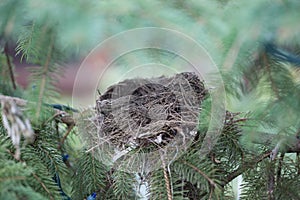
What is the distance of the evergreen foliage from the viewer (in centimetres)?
41

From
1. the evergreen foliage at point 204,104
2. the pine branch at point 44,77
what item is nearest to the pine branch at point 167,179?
the evergreen foliage at point 204,104

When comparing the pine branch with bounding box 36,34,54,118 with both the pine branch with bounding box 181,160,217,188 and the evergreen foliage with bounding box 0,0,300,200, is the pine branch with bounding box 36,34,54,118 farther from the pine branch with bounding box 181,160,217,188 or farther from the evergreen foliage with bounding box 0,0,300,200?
the pine branch with bounding box 181,160,217,188

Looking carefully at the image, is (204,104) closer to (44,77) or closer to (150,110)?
(150,110)

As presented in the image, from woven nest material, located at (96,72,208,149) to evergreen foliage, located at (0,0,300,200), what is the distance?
0.04 m

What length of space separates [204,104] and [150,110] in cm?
10

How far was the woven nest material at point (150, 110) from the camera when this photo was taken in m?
0.72

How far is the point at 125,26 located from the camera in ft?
1.44

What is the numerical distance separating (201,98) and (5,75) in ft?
1.83

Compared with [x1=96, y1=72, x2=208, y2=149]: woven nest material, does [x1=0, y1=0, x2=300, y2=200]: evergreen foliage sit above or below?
below

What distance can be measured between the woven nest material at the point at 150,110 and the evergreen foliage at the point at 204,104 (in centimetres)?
4

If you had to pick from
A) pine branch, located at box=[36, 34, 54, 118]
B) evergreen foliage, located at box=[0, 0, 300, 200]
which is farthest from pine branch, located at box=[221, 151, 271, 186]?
pine branch, located at box=[36, 34, 54, 118]

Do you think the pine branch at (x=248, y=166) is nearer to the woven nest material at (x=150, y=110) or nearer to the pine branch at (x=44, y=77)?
the woven nest material at (x=150, y=110)

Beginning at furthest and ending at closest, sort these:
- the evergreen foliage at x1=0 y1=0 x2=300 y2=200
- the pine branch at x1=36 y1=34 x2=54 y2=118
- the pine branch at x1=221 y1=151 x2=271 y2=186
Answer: the pine branch at x1=221 y1=151 x2=271 y2=186 < the pine branch at x1=36 y1=34 x2=54 y2=118 < the evergreen foliage at x1=0 y1=0 x2=300 y2=200

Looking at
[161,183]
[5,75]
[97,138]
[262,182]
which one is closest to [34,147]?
[97,138]
